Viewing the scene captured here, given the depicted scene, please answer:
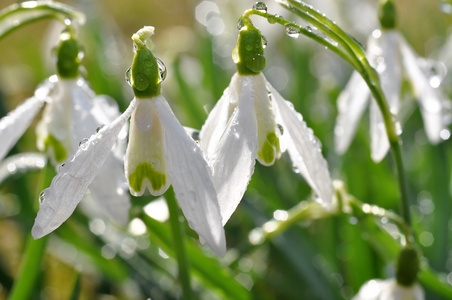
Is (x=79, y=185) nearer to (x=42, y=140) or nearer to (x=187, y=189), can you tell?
(x=187, y=189)

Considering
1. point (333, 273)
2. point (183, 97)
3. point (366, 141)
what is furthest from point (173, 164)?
point (183, 97)

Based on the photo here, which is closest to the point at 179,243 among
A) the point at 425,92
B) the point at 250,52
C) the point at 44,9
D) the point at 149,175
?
the point at 149,175

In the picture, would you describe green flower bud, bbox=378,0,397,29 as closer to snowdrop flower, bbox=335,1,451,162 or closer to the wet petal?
snowdrop flower, bbox=335,1,451,162

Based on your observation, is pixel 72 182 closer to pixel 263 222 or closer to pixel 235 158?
pixel 235 158

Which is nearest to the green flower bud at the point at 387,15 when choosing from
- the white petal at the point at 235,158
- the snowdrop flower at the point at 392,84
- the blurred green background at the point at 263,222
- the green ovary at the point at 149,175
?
the snowdrop flower at the point at 392,84

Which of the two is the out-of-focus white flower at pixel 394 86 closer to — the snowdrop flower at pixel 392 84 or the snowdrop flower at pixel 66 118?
the snowdrop flower at pixel 392 84

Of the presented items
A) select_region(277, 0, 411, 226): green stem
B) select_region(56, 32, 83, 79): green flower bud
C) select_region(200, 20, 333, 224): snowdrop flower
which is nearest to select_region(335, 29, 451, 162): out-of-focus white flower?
select_region(277, 0, 411, 226): green stem
